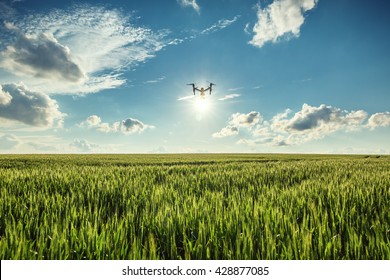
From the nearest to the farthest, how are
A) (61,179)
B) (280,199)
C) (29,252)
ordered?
Result: 1. (29,252)
2. (280,199)
3. (61,179)

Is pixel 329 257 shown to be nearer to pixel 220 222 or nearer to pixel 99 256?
pixel 220 222

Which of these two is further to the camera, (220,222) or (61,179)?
(61,179)

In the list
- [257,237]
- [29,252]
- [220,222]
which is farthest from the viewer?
[220,222]

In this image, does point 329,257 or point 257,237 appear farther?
point 257,237

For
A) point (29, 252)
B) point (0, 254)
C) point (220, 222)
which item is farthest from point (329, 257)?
point (0, 254)

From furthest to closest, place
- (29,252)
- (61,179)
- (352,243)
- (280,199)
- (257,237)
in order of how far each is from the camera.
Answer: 1. (61,179)
2. (280,199)
3. (257,237)
4. (352,243)
5. (29,252)
